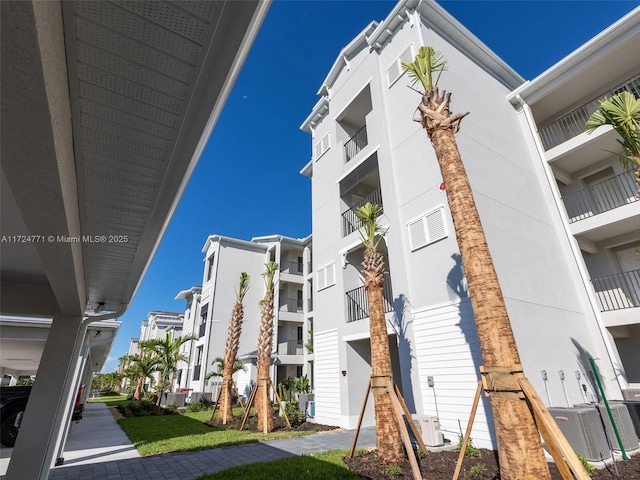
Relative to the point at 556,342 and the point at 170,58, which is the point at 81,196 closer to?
the point at 170,58

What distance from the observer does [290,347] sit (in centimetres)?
2617

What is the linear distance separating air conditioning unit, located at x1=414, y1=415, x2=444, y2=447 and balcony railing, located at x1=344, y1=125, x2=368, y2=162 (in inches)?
476

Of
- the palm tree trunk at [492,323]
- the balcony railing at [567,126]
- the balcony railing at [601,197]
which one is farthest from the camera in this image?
the balcony railing at [567,126]

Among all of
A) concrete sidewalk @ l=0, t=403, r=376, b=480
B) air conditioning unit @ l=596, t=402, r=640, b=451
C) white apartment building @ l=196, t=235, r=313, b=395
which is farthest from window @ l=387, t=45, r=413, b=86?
white apartment building @ l=196, t=235, r=313, b=395

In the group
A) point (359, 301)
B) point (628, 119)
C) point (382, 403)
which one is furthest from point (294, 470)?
point (628, 119)

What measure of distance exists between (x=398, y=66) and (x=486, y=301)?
39.1 ft

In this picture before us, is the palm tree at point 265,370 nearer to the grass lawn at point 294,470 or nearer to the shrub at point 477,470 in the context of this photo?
the grass lawn at point 294,470

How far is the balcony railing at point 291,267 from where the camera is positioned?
28.9 m

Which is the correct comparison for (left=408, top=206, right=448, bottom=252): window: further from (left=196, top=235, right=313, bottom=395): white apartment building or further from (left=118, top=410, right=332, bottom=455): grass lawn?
(left=196, top=235, right=313, bottom=395): white apartment building

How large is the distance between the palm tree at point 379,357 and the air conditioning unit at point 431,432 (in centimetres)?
131

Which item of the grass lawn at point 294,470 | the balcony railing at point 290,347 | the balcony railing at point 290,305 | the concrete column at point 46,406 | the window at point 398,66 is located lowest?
the grass lawn at point 294,470

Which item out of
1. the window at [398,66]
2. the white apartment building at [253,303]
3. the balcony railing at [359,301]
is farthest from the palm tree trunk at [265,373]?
the window at [398,66]

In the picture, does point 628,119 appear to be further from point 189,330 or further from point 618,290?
point 189,330

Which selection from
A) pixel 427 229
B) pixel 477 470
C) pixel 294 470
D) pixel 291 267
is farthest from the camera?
pixel 291 267
